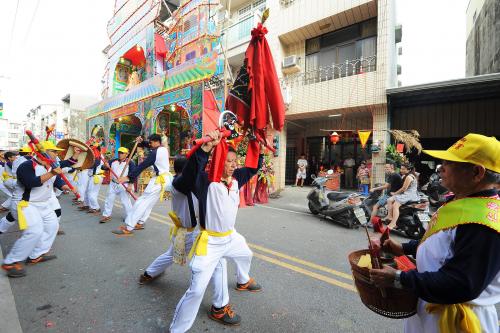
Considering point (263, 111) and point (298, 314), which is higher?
point (263, 111)

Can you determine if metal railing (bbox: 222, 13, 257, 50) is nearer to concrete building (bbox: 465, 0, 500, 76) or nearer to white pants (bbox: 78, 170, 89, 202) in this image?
white pants (bbox: 78, 170, 89, 202)

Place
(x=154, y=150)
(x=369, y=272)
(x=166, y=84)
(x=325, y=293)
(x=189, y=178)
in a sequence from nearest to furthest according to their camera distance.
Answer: (x=369, y=272) < (x=189, y=178) < (x=325, y=293) < (x=154, y=150) < (x=166, y=84)

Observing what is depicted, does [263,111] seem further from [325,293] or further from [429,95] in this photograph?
[429,95]

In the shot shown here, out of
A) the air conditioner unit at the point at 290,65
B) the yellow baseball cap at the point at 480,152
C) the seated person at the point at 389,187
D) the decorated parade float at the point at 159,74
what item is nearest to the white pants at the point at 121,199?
the decorated parade float at the point at 159,74

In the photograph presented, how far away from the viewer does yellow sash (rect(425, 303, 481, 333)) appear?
122 cm

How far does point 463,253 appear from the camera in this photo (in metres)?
1.15

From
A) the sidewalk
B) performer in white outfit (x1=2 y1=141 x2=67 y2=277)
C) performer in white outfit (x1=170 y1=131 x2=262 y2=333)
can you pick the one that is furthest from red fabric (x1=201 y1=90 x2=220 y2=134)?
performer in white outfit (x1=170 y1=131 x2=262 y2=333)

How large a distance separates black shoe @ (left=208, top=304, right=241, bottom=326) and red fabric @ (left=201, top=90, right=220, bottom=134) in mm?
8408

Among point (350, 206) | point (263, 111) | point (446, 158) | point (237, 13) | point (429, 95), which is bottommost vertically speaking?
point (350, 206)

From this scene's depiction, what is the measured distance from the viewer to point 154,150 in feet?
17.8

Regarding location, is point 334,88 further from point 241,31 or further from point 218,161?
point 218,161

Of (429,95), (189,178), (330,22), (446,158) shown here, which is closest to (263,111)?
(189,178)

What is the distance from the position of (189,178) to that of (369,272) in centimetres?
163

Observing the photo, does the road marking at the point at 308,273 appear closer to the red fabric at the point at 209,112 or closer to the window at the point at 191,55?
the red fabric at the point at 209,112
